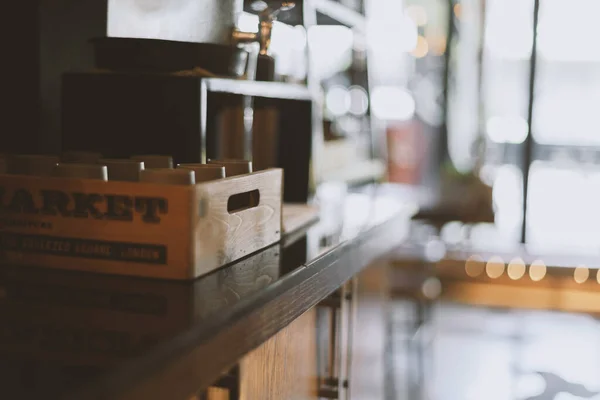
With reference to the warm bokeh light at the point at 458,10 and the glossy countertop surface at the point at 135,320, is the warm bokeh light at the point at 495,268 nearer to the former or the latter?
the warm bokeh light at the point at 458,10

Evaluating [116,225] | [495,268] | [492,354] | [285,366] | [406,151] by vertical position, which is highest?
[116,225]

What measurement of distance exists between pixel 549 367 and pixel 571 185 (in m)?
2.69

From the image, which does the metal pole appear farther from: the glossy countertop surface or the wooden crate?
the wooden crate

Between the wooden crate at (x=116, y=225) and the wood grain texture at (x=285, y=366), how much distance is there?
22 centimetres

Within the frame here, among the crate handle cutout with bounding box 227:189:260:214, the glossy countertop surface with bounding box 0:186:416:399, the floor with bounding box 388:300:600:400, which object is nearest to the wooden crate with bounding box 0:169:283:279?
the glossy countertop surface with bounding box 0:186:416:399

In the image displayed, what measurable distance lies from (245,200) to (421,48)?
5411mm

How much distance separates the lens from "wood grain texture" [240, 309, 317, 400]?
4.22ft

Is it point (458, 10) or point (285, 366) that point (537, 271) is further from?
Answer: point (285, 366)

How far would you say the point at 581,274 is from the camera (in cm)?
547

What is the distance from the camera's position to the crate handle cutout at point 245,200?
136 centimetres

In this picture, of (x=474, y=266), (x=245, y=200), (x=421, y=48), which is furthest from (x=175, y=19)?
(x=421, y=48)

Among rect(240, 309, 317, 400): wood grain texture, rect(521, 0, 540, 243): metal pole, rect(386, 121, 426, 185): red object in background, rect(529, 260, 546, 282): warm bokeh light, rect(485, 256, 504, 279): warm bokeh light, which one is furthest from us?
rect(386, 121, 426, 185): red object in background

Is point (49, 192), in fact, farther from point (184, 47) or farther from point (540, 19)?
point (540, 19)

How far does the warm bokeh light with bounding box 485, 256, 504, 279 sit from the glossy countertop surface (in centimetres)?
446
